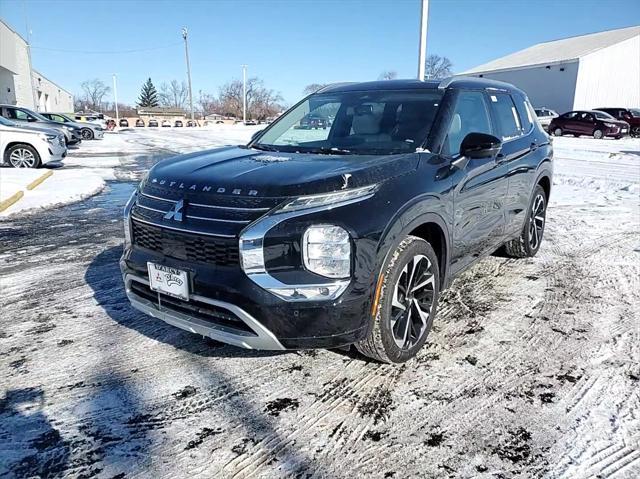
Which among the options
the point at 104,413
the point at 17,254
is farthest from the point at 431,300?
the point at 17,254

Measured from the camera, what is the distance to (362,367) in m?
3.05

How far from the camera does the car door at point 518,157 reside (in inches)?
170

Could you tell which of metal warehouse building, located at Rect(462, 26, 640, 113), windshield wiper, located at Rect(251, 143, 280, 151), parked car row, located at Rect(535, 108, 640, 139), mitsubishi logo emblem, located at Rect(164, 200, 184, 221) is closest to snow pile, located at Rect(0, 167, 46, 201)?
windshield wiper, located at Rect(251, 143, 280, 151)

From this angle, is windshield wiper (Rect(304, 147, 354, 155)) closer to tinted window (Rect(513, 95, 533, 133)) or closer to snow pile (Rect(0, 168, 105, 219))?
tinted window (Rect(513, 95, 533, 133))

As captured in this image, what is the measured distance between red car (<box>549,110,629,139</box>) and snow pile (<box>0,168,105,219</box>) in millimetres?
24757

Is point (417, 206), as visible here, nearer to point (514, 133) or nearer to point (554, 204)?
point (514, 133)

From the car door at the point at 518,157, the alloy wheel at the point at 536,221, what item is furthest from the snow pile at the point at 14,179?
the alloy wheel at the point at 536,221

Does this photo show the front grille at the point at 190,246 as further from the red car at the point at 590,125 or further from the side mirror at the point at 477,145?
the red car at the point at 590,125

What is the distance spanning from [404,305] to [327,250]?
2.52ft

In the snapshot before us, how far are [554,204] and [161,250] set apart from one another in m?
7.48

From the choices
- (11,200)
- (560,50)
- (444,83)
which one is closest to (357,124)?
(444,83)

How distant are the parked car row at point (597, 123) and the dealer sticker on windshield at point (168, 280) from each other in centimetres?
2624

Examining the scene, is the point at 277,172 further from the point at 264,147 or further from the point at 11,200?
the point at 11,200

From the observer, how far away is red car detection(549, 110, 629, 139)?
82.8 feet
